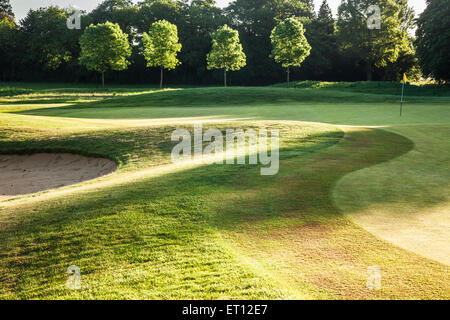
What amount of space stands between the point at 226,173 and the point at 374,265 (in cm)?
476

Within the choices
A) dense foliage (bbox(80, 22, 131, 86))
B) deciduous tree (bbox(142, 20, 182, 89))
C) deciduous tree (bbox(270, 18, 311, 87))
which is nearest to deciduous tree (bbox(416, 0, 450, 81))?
deciduous tree (bbox(270, 18, 311, 87))

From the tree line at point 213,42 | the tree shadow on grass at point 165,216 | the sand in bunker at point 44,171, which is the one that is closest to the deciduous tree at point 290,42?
the tree line at point 213,42

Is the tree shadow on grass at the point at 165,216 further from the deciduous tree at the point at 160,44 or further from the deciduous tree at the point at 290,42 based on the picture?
the deciduous tree at the point at 290,42

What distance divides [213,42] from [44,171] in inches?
2340

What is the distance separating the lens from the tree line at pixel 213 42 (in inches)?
2623

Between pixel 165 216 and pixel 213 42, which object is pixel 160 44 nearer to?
pixel 213 42

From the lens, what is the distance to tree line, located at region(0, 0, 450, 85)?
219 ft

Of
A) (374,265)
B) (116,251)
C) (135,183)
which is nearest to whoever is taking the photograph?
(374,265)

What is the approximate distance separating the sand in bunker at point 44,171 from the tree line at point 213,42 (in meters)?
52.7

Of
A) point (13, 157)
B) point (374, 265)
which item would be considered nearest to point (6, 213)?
point (374, 265)

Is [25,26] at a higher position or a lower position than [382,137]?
higher

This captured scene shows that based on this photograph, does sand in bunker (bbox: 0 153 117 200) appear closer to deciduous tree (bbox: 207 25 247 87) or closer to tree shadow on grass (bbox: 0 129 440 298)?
tree shadow on grass (bbox: 0 129 440 298)
